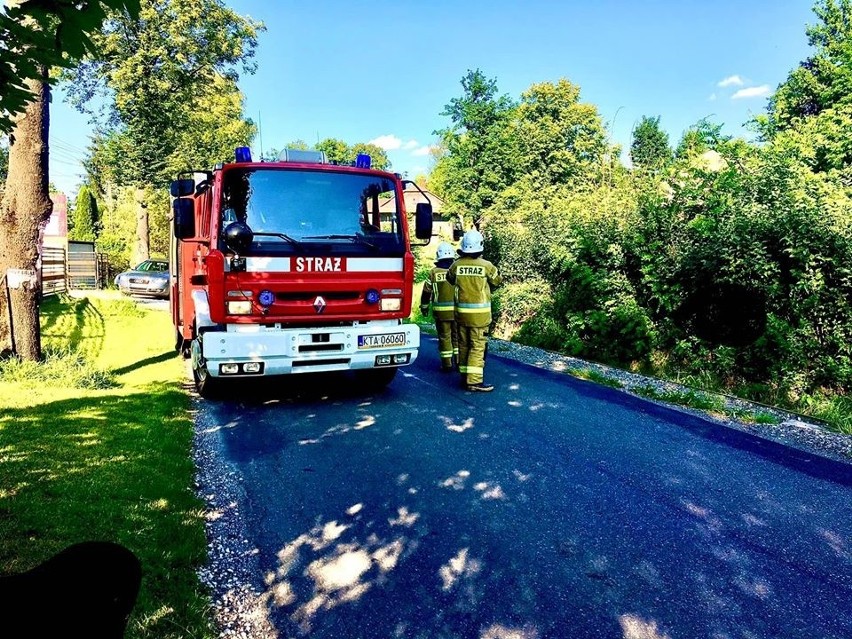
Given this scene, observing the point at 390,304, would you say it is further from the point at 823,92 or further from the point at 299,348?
the point at 823,92

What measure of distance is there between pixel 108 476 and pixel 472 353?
4.63m

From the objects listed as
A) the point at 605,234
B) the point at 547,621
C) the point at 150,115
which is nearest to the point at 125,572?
the point at 547,621

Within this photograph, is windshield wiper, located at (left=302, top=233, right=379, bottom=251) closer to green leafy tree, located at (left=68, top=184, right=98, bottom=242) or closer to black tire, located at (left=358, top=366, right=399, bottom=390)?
black tire, located at (left=358, top=366, right=399, bottom=390)

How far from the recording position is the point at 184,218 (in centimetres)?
695

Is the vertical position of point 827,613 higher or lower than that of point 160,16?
lower

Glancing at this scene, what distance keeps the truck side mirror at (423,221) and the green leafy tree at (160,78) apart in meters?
21.4

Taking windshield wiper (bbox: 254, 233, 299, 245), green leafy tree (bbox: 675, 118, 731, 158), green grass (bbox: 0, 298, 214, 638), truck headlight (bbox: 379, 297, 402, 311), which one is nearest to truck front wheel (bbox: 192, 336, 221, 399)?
green grass (bbox: 0, 298, 214, 638)

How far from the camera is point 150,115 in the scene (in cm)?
2492

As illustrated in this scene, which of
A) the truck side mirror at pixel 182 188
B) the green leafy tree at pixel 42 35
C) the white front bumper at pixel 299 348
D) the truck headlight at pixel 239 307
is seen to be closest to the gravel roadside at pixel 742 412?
the white front bumper at pixel 299 348

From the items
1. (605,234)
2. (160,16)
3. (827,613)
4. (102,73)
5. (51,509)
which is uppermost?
(160,16)

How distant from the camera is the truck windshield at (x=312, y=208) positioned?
21.1 feet

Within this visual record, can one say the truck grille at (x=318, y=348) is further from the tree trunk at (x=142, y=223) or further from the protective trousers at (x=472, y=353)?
the tree trunk at (x=142, y=223)

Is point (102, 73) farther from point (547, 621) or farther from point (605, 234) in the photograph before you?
point (547, 621)

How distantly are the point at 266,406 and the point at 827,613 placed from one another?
5.65m
